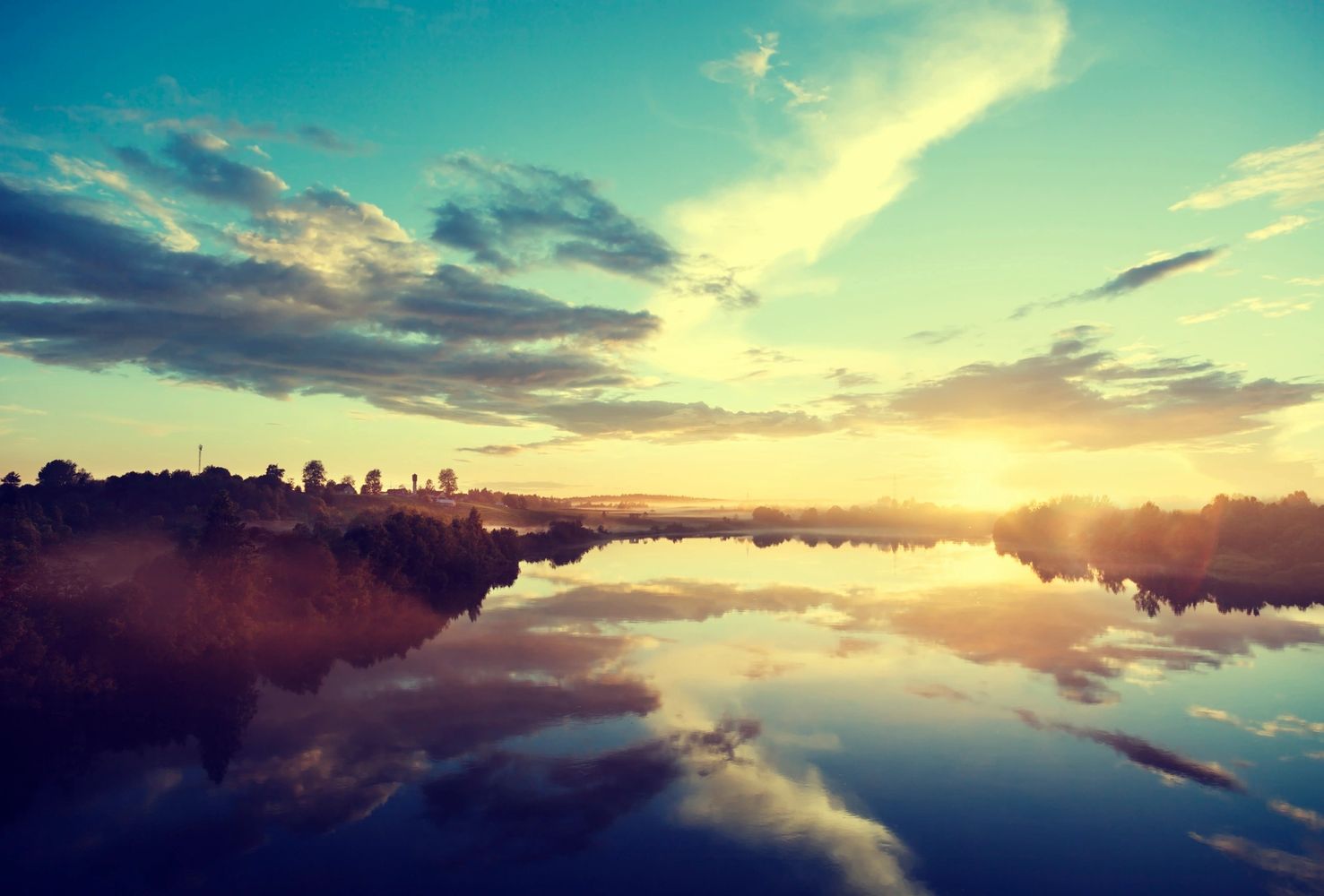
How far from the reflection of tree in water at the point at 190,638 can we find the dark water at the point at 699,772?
1.42ft

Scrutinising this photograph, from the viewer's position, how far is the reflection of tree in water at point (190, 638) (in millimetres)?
36562

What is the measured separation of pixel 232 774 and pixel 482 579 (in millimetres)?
64900

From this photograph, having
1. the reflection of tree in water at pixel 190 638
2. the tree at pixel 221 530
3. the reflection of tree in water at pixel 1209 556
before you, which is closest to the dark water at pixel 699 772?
the reflection of tree in water at pixel 190 638

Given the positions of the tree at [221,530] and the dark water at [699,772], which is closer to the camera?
the dark water at [699,772]

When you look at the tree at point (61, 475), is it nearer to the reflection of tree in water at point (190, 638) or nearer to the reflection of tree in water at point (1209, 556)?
the reflection of tree in water at point (190, 638)

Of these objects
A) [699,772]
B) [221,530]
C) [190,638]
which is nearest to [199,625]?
[190,638]

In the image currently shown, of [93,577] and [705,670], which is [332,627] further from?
[705,670]

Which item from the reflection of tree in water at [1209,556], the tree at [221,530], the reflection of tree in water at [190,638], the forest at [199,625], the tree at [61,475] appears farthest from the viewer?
the tree at [61,475]

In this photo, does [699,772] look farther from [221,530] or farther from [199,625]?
[221,530]

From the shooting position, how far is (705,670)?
48125 millimetres

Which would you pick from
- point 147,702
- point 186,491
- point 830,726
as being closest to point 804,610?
point 830,726

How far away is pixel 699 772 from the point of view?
2953 cm

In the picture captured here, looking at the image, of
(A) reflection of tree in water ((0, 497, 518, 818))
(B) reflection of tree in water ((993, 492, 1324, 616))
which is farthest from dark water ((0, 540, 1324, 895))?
(B) reflection of tree in water ((993, 492, 1324, 616))

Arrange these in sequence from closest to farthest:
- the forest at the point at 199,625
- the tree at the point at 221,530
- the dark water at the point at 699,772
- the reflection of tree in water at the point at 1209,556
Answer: the dark water at the point at 699,772 < the forest at the point at 199,625 < the tree at the point at 221,530 < the reflection of tree in water at the point at 1209,556
